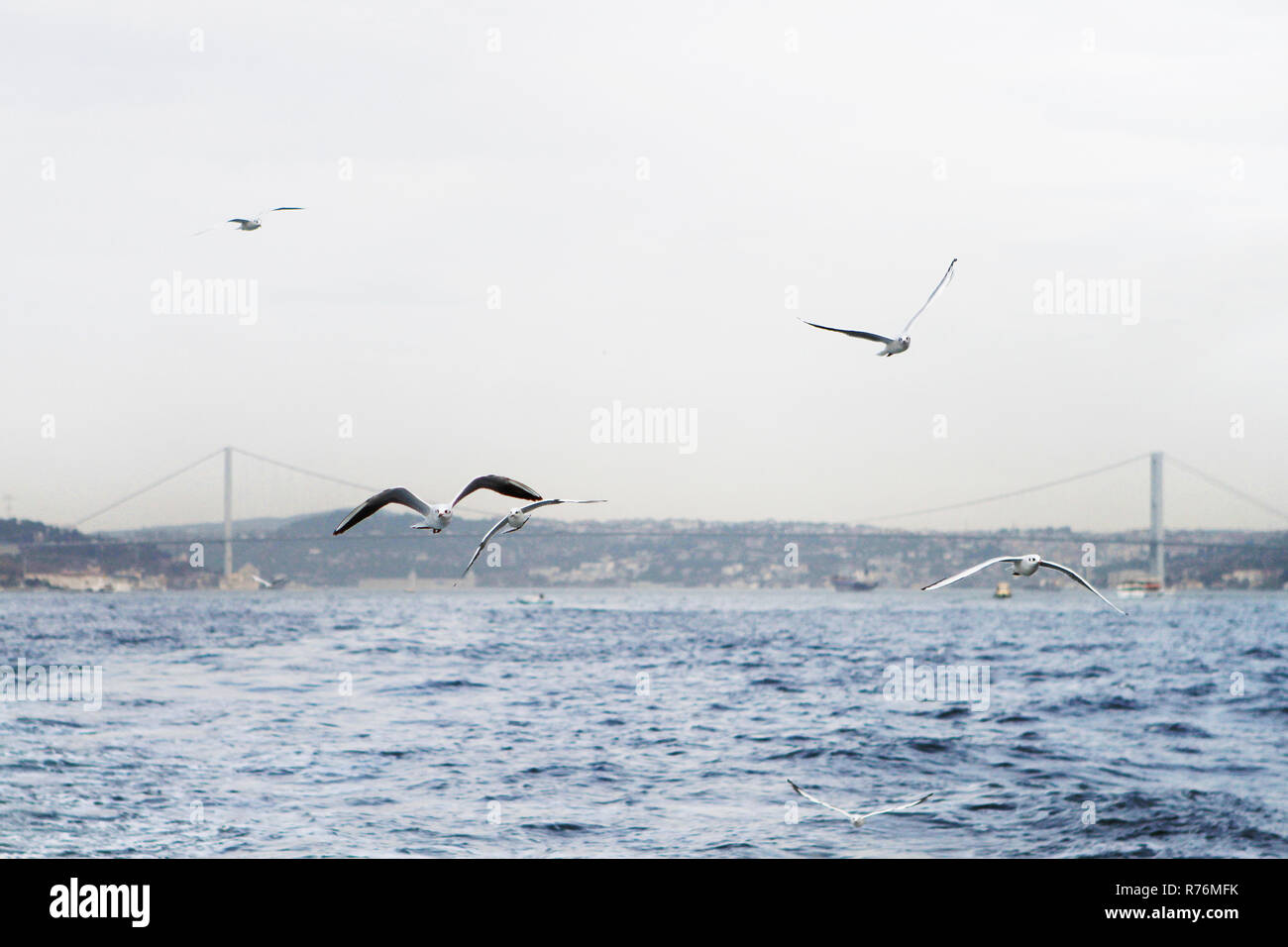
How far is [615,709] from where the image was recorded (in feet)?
87.3

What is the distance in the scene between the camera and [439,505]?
6.43 m

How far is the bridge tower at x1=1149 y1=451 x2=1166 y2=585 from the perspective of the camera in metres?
87.9

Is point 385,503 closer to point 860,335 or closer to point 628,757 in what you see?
point 860,335

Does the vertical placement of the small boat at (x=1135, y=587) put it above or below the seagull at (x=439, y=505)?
below

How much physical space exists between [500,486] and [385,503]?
0.66m

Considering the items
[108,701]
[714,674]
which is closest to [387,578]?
[714,674]

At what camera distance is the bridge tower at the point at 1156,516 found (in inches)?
3460

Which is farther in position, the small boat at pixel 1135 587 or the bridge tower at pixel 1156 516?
the small boat at pixel 1135 587

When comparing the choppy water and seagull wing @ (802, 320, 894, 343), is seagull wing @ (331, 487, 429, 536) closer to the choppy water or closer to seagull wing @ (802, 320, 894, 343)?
seagull wing @ (802, 320, 894, 343)

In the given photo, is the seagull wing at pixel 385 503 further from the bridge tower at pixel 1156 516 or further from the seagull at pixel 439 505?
the bridge tower at pixel 1156 516

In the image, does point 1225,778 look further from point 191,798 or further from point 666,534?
point 666,534

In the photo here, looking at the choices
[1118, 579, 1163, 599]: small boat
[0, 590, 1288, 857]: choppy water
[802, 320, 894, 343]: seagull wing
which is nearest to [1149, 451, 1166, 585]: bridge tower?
[1118, 579, 1163, 599]: small boat

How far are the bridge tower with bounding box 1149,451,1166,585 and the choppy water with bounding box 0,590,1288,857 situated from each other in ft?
155

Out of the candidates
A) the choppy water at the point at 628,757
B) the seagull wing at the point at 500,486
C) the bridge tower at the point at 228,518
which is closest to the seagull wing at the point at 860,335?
the seagull wing at the point at 500,486
